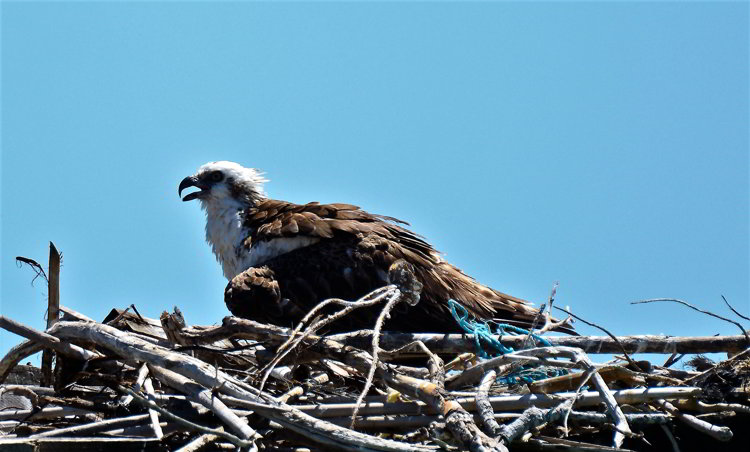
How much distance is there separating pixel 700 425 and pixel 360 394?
4.47ft

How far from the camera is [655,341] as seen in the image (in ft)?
15.5

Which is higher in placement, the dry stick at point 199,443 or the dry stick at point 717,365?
the dry stick at point 717,365

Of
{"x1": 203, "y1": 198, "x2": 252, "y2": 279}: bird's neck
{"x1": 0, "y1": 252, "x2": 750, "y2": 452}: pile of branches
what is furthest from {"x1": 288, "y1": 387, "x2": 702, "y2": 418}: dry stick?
{"x1": 203, "y1": 198, "x2": 252, "y2": 279}: bird's neck

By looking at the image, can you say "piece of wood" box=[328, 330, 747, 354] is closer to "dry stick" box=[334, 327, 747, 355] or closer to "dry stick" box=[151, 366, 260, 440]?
"dry stick" box=[334, 327, 747, 355]

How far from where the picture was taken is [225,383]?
12.7ft

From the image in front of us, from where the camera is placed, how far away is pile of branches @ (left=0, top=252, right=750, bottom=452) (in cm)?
367

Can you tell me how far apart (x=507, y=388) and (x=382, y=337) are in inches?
29.4

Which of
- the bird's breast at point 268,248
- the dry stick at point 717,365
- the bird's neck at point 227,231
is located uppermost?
the bird's neck at point 227,231

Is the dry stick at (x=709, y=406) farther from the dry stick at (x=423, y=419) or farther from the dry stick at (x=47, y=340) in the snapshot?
the dry stick at (x=47, y=340)

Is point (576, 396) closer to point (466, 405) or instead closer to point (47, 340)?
point (466, 405)

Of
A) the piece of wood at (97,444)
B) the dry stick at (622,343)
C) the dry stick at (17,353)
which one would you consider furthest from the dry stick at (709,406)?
the dry stick at (17,353)

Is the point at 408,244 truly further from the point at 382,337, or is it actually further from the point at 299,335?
the point at 299,335

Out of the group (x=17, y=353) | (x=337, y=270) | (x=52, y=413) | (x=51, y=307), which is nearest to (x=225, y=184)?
(x=337, y=270)

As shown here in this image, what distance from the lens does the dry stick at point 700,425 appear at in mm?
3844
